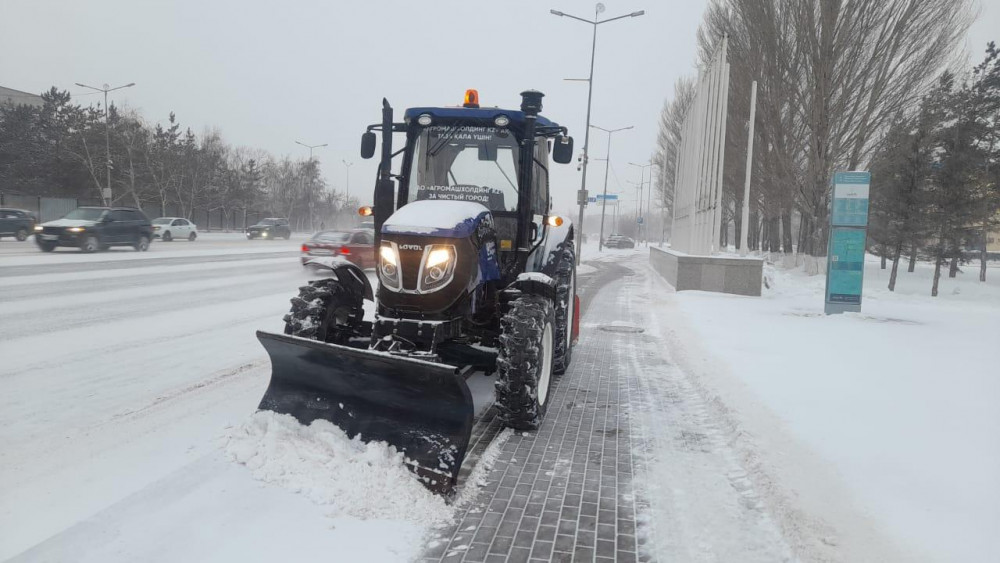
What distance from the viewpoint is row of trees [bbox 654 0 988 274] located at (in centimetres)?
1928

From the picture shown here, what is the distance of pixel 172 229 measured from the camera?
36.2m

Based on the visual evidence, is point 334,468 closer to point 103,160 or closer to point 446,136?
point 446,136

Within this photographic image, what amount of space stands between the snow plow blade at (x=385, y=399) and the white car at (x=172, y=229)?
35353 millimetres

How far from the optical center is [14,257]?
725 inches

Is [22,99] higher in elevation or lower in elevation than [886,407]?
higher

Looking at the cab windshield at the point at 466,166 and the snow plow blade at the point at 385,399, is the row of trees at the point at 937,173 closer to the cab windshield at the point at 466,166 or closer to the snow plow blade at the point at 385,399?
the cab windshield at the point at 466,166

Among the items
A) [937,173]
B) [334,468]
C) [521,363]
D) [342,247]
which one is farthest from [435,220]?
[937,173]

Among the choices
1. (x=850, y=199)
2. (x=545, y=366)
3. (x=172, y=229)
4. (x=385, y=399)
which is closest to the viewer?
(x=385, y=399)

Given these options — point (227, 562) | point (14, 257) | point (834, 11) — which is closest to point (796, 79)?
point (834, 11)

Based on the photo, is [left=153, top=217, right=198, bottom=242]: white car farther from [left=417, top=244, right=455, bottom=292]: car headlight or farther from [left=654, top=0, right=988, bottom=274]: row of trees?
[left=417, top=244, right=455, bottom=292]: car headlight

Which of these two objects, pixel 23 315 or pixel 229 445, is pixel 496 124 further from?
pixel 23 315

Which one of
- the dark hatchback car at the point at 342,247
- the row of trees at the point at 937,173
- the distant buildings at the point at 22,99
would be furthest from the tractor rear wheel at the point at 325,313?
the distant buildings at the point at 22,99

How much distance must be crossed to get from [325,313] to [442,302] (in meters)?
1.06

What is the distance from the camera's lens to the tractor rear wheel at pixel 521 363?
4.51 meters
